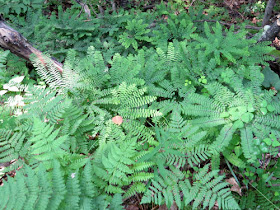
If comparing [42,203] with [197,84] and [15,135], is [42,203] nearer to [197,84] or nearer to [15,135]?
[15,135]

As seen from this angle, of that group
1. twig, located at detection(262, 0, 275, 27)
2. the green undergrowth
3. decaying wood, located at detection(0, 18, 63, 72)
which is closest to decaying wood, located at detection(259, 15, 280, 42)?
the green undergrowth

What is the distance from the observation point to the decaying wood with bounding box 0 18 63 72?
3.18 meters

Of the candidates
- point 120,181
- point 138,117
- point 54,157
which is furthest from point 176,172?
point 54,157

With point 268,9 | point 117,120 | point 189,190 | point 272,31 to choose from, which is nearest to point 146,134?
point 117,120

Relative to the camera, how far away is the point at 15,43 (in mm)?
3293

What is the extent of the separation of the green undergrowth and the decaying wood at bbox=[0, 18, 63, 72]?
21 cm

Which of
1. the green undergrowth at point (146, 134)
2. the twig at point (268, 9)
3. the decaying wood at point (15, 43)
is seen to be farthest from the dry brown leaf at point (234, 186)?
the twig at point (268, 9)

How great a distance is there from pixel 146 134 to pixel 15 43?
264 centimetres

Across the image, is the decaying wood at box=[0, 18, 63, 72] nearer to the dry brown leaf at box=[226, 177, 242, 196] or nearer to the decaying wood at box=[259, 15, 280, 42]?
the dry brown leaf at box=[226, 177, 242, 196]

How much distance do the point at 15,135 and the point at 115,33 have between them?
298cm

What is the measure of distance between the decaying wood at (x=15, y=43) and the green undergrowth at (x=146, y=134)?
214mm

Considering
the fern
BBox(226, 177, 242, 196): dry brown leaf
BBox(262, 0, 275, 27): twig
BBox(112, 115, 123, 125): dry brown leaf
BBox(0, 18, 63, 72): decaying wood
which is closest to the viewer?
the fern

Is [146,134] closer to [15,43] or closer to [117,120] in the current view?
[117,120]

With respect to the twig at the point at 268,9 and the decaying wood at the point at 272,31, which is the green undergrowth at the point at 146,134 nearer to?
the decaying wood at the point at 272,31
